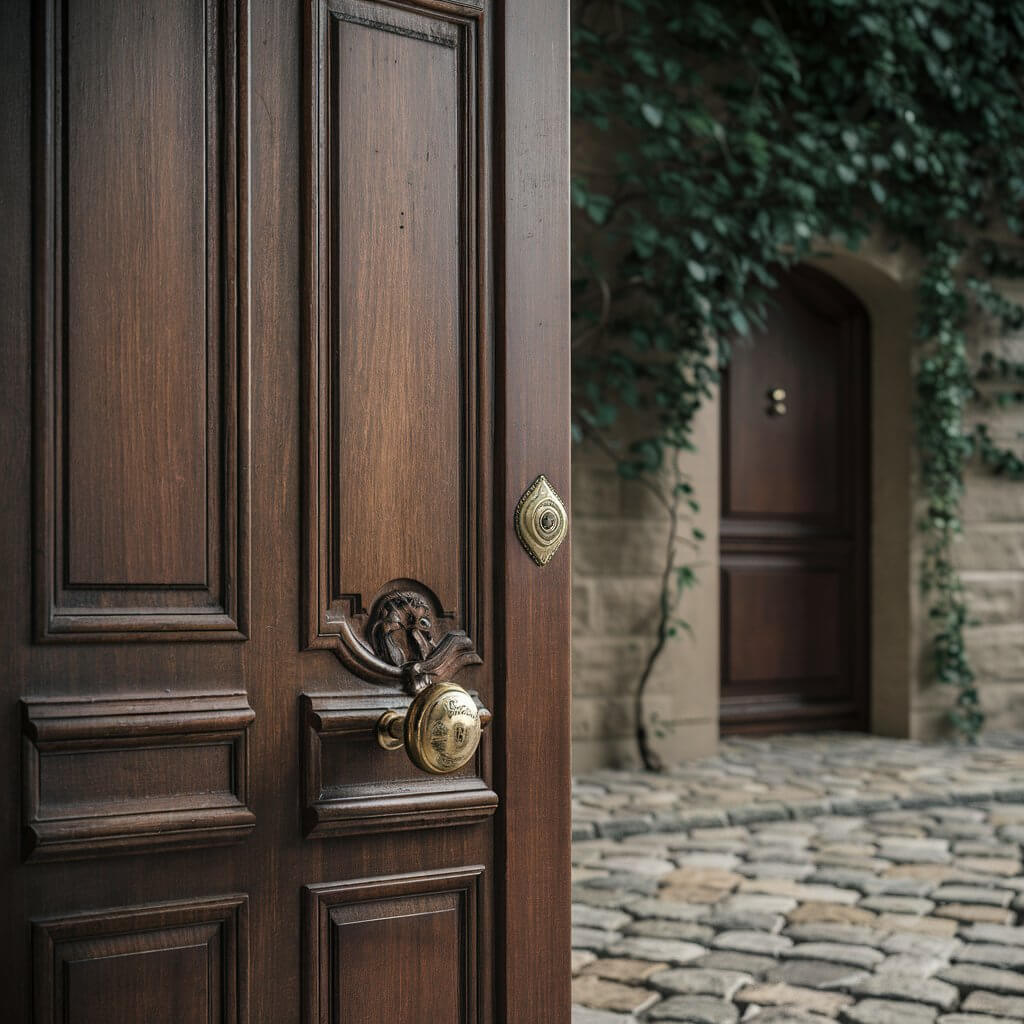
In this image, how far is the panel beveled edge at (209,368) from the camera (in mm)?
1360

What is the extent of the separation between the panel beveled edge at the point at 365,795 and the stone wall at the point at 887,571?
Result: 471cm

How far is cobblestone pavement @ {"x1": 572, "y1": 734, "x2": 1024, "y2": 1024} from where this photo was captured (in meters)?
3.12

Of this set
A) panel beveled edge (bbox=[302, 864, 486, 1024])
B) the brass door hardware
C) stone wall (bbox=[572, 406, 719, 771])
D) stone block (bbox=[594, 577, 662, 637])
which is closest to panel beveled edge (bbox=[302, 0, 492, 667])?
panel beveled edge (bbox=[302, 864, 486, 1024])

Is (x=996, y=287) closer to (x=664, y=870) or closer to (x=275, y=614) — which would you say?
(x=664, y=870)

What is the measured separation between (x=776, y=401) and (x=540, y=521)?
5.82 metres

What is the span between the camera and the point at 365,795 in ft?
5.02

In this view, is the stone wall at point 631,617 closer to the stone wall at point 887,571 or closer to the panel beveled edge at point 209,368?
the stone wall at point 887,571

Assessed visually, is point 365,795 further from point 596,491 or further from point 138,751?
point 596,491

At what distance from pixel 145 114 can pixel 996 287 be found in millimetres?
6838

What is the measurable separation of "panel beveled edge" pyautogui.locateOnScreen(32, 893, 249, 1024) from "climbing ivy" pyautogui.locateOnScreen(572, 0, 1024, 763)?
4.71 m

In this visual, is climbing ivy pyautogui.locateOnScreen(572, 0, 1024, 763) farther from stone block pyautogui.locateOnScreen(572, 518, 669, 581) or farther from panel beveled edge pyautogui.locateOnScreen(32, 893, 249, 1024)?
panel beveled edge pyautogui.locateOnScreen(32, 893, 249, 1024)

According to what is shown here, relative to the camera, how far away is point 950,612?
285 inches

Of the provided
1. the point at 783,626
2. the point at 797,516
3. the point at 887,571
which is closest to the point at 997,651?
the point at 887,571

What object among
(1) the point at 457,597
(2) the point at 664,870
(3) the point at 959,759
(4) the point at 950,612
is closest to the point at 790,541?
(4) the point at 950,612
